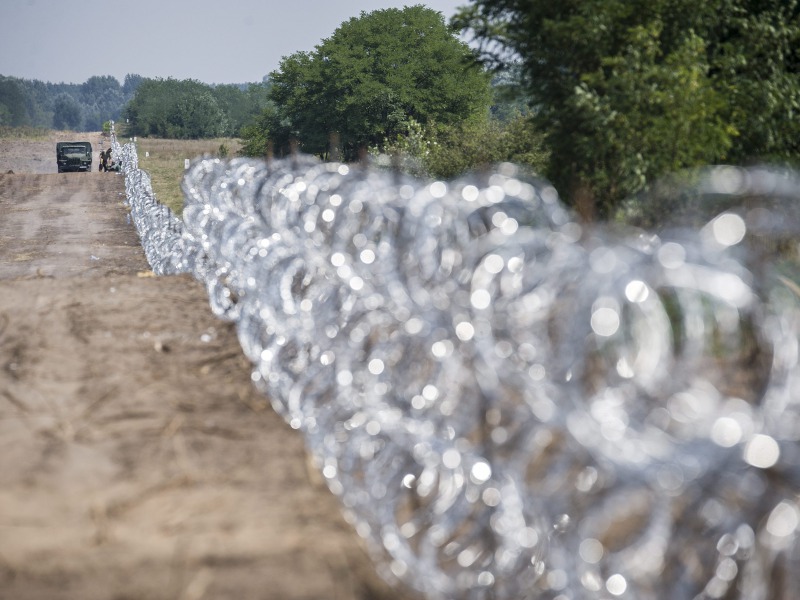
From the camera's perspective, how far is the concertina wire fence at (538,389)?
8.28 ft

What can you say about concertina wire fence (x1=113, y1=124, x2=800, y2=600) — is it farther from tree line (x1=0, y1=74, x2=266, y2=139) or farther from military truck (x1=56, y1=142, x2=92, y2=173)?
tree line (x1=0, y1=74, x2=266, y2=139)

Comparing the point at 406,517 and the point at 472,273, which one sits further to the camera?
the point at 406,517

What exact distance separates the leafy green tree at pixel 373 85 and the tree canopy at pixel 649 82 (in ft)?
139

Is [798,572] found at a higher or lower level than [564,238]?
lower

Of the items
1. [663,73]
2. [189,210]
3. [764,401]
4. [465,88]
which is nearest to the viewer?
[764,401]

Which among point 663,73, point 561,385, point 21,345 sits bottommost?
point 21,345

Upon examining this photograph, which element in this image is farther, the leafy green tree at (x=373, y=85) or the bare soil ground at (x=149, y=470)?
the leafy green tree at (x=373, y=85)

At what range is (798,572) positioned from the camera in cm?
261

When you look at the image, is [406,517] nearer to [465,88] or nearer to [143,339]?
[143,339]

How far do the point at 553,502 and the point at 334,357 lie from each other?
1949 mm

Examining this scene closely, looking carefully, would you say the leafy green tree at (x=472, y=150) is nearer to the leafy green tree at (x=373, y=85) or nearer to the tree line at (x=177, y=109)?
the leafy green tree at (x=373, y=85)

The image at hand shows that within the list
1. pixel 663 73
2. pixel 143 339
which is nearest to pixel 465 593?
pixel 143 339

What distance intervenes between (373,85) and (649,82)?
157 feet

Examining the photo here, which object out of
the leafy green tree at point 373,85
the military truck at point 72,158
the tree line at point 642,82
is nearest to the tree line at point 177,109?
the leafy green tree at point 373,85
